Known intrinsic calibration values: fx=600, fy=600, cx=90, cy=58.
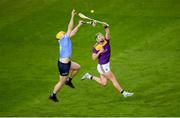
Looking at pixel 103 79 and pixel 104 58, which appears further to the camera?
pixel 103 79

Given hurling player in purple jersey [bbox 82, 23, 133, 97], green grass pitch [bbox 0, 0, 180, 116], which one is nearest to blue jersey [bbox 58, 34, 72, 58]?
hurling player in purple jersey [bbox 82, 23, 133, 97]

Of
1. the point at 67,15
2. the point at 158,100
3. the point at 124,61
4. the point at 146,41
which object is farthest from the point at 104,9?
the point at 158,100

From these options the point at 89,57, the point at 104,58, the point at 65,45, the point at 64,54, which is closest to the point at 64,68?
the point at 64,54

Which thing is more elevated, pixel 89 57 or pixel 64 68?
pixel 64 68

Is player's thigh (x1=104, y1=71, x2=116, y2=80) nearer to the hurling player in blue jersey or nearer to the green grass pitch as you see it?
the green grass pitch

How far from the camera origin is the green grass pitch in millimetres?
20828

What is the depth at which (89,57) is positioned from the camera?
2617 centimetres

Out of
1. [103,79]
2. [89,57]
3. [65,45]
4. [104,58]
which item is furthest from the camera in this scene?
[89,57]

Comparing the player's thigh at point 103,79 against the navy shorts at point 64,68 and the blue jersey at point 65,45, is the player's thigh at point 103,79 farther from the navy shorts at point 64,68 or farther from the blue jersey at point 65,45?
the blue jersey at point 65,45

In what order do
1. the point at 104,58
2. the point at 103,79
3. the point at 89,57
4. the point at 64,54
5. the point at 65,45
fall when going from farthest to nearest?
1. the point at 89,57
2. the point at 103,79
3. the point at 104,58
4. the point at 64,54
5. the point at 65,45

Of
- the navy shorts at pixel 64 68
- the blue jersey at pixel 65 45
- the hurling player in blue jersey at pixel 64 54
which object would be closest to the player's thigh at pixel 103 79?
the hurling player in blue jersey at pixel 64 54

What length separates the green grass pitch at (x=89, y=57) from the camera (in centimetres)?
2083

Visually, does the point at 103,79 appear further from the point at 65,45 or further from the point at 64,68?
the point at 65,45

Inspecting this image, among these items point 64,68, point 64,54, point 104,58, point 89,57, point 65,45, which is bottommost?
point 89,57
